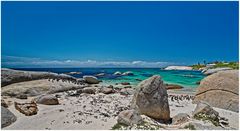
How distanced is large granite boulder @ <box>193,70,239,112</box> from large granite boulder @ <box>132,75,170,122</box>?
2546mm

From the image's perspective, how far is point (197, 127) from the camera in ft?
19.6

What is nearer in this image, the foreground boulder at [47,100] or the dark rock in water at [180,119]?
the dark rock in water at [180,119]

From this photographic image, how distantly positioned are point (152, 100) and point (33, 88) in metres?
5.73

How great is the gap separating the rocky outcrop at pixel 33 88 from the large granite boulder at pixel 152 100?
16.8ft

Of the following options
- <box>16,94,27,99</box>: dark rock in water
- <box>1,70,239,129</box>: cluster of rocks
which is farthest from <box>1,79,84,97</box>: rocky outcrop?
<box>16,94,27,99</box>: dark rock in water

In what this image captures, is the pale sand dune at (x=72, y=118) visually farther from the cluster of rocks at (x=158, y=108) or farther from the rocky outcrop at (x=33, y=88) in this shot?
the rocky outcrop at (x=33, y=88)

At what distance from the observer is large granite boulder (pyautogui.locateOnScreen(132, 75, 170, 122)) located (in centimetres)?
732

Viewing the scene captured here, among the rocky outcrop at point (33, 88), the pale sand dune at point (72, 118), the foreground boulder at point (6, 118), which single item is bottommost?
the pale sand dune at point (72, 118)

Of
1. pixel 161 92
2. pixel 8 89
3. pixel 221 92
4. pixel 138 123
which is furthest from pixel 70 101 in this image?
pixel 221 92

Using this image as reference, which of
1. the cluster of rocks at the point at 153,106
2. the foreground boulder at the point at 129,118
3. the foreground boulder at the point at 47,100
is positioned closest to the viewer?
the foreground boulder at the point at 129,118

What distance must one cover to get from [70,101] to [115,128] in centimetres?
409

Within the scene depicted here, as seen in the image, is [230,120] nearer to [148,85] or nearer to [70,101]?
[148,85]

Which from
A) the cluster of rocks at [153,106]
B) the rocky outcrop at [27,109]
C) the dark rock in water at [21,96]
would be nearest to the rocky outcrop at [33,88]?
the cluster of rocks at [153,106]

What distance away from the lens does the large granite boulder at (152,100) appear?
24.0 ft
